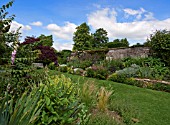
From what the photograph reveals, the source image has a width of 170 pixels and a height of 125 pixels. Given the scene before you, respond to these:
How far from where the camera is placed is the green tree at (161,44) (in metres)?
13.0

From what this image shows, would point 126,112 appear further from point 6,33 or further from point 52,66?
point 52,66

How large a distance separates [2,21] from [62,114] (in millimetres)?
1976

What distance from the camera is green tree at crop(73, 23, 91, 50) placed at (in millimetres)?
31734

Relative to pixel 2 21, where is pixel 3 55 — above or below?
below

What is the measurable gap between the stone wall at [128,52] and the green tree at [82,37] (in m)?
13.7

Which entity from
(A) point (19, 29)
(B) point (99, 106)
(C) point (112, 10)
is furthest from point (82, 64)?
(A) point (19, 29)

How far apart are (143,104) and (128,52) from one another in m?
10.2

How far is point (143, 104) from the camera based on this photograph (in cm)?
654

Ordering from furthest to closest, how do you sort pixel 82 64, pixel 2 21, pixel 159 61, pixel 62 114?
pixel 82 64 → pixel 159 61 → pixel 2 21 → pixel 62 114

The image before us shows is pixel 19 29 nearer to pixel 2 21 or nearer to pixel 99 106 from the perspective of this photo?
pixel 2 21

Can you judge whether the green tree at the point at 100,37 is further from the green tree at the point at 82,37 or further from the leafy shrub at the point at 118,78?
the leafy shrub at the point at 118,78

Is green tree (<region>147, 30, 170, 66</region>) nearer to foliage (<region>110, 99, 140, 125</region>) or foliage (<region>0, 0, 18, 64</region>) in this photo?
foliage (<region>110, 99, 140, 125</region>)

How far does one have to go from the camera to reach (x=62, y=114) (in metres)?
3.45

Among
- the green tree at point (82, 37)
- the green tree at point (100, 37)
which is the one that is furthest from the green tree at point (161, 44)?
the green tree at point (100, 37)
